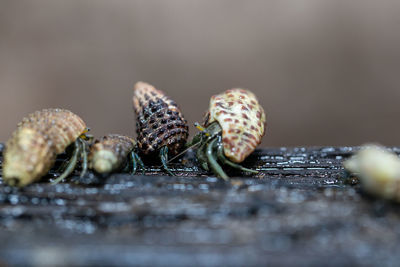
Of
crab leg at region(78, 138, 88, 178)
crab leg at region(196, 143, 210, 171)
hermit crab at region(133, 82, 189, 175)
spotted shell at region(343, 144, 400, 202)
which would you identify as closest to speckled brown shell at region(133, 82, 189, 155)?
hermit crab at region(133, 82, 189, 175)

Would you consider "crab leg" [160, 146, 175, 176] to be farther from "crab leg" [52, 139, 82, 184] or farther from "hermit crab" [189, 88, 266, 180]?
"crab leg" [52, 139, 82, 184]

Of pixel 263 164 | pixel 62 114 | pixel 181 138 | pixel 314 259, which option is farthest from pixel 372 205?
pixel 62 114

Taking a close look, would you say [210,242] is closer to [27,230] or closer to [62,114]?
[27,230]

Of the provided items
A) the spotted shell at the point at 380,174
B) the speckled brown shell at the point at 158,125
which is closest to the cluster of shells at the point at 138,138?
the speckled brown shell at the point at 158,125

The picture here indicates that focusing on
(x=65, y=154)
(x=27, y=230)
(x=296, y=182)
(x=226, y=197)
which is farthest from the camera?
(x=65, y=154)

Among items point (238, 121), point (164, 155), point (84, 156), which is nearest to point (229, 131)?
point (238, 121)

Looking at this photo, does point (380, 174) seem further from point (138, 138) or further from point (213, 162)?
point (138, 138)

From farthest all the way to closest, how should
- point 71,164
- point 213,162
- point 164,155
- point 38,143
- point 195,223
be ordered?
point 164,155
point 213,162
point 71,164
point 38,143
point 195,223

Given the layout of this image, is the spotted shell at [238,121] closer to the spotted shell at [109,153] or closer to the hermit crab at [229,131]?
the hermit crab at [229,131]
